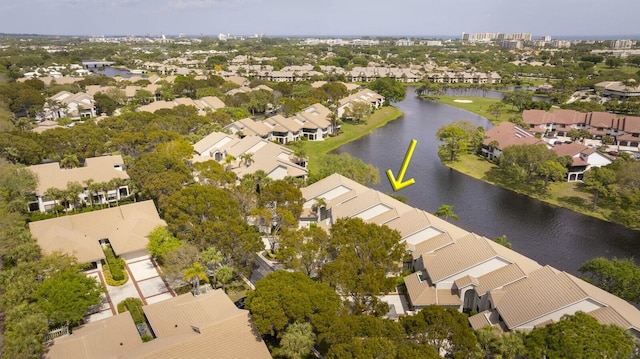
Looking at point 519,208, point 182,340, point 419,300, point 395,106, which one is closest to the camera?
point 182,340

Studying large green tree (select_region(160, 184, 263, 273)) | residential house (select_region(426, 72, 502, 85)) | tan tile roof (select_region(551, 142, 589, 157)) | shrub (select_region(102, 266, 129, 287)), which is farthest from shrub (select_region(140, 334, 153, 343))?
residential house (select_region(426, 72, 502, 85))

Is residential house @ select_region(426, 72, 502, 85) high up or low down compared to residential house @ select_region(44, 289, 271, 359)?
up

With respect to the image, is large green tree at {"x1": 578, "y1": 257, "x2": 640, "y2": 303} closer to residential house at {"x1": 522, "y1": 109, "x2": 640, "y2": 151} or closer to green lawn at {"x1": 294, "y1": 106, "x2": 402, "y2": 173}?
green lawn at {"x1": 294, "y1": 106, "x2": 402, "y2": 173}

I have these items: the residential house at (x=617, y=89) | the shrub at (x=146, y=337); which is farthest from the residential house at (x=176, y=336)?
the residential house at (x=617, y=89)

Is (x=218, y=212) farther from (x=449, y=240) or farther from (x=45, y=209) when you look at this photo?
(x=45, y=209)

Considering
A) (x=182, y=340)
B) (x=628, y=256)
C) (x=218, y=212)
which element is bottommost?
(x=628, y=256)

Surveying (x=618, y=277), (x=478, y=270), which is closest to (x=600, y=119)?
(x=618, y=277)

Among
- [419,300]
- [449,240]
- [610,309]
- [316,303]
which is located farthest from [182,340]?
[610,309]
